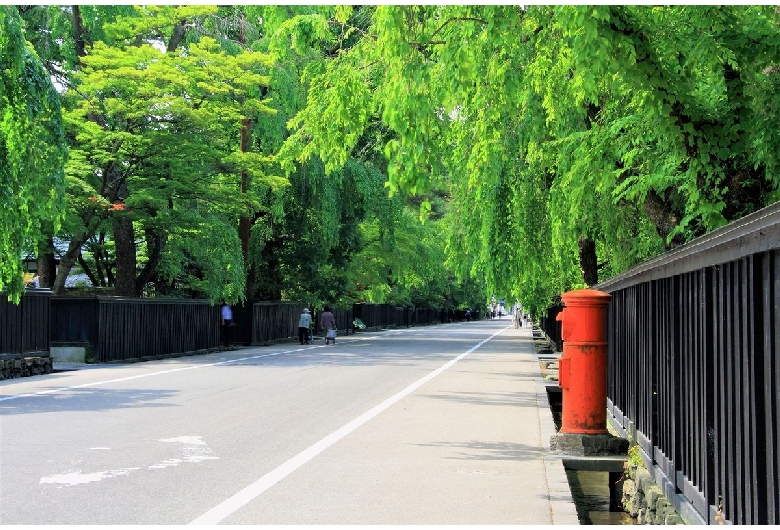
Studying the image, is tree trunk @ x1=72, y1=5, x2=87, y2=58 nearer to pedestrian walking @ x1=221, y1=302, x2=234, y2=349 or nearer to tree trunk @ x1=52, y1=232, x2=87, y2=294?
tree trunk @ x1=52, y1=232, x2=87, y2=294

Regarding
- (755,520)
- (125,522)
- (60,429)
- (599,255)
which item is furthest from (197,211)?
(755,520)

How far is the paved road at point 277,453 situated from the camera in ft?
24.3

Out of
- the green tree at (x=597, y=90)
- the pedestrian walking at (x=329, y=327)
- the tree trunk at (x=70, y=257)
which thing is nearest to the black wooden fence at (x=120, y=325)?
the tree trunk at (x=70, y=257)

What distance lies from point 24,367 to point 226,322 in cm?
1584

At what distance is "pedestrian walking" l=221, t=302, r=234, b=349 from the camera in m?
38.1

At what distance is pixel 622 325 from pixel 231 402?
23.1ft

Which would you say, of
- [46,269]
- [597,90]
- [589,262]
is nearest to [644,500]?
[597,90]

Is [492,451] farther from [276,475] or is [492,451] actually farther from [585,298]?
[276,475]

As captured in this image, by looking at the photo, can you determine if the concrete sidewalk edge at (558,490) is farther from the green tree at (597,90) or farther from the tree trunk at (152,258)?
the tree trunk at (152,258)

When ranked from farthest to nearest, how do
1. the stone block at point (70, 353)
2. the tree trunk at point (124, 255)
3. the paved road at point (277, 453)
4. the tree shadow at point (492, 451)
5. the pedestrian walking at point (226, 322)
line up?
the pedestrian walking at point (226, 322) < the tree trunk at point (124, 255) < the stone block at point (70, 353) < the tree shadow at point (492, 451) < the paved road at point (277, 453)

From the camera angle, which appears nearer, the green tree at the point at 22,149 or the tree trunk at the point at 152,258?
the green tree at the point at 22,149

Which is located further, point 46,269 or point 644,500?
point 46,269

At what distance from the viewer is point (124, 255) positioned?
107ft

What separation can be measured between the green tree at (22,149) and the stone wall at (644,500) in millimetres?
12850
